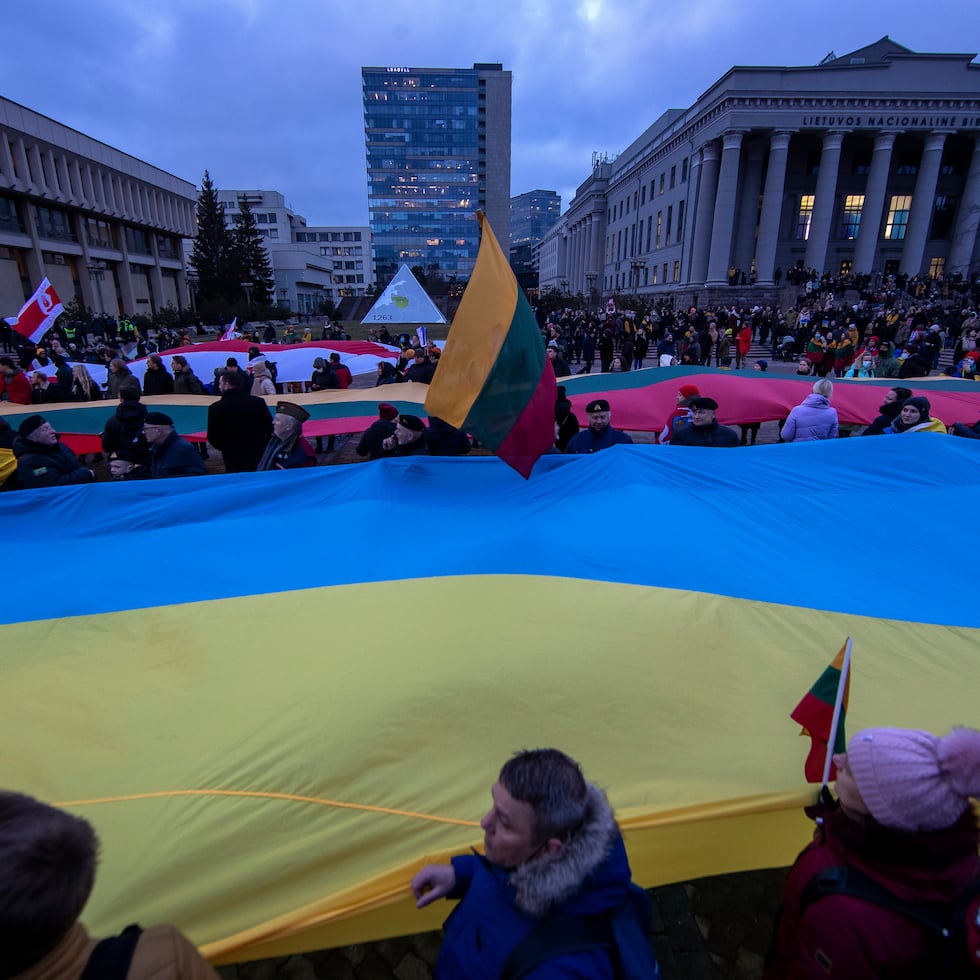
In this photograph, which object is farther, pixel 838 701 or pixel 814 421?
pixel 814 421

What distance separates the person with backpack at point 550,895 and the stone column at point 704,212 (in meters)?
47.4

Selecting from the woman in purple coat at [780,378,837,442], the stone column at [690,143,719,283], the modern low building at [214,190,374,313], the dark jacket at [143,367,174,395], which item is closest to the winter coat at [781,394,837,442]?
the woman in purple coat at [780,378,837,442]

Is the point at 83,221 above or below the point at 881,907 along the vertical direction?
above

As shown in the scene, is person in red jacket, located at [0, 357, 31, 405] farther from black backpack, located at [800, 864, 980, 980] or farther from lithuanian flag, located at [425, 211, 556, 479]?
black backpack, located at [800, 864, 980, 980]

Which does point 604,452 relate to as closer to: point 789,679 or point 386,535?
point 386,535

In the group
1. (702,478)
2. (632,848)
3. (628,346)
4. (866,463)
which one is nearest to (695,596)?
(632,848)

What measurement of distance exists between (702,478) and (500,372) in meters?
1.69

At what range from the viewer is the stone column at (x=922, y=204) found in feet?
126

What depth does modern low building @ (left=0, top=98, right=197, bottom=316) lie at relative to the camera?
36781 millimetres

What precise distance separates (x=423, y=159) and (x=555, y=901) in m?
128

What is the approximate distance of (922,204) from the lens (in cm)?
3962

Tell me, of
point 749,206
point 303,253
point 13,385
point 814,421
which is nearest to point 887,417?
point 814,421

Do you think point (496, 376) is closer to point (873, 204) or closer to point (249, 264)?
point (873, 204)

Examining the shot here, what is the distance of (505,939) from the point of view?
4.17 feet
